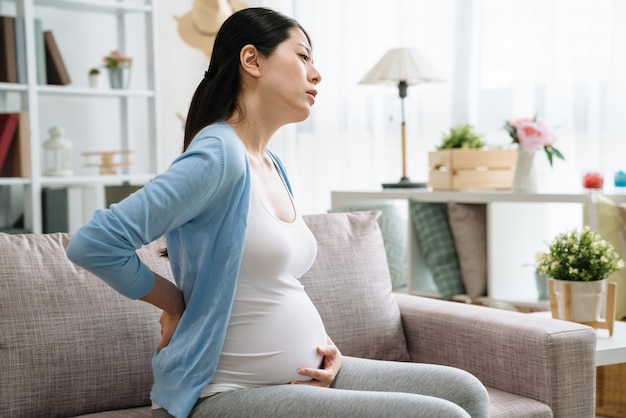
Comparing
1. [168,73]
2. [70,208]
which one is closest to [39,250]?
[70,208]

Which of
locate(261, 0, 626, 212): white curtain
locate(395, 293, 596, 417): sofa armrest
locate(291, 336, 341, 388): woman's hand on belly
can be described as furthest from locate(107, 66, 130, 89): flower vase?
locate(291, 336, 341, 388): woman's hand on belly

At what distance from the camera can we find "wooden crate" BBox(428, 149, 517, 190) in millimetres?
3479

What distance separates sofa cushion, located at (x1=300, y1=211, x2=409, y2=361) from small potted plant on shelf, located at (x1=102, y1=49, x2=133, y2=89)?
244 centimetres

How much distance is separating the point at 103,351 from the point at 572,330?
98 centimetres

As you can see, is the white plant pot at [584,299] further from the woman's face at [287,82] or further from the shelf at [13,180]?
the shelf at [13,180]

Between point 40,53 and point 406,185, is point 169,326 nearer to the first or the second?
point 406,185

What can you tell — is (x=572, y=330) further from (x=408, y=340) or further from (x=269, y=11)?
(x=269, y=11)

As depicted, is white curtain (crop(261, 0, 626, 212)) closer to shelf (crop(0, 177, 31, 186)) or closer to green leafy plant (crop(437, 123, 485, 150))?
green leafy plant (crop(437, 123, 485, 150))

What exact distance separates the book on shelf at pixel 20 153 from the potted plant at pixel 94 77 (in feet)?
1.53

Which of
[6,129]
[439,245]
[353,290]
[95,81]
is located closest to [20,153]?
[6,129]

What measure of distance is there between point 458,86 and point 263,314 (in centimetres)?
289

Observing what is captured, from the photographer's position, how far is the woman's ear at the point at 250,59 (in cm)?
147

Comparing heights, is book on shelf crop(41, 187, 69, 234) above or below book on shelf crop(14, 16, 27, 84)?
below

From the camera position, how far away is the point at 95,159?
467cm
